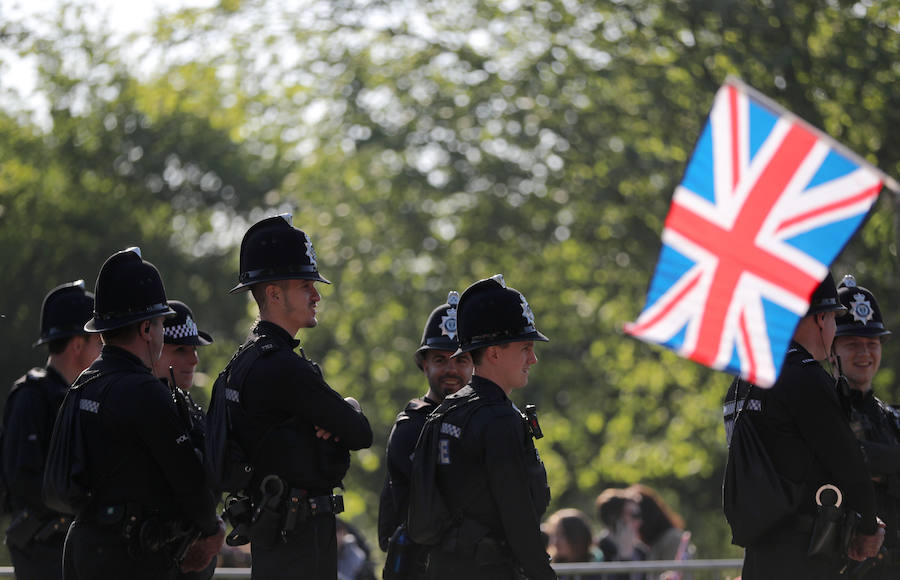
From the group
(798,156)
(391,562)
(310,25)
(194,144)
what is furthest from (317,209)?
(798,156)

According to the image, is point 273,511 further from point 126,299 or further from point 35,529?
point 35,529

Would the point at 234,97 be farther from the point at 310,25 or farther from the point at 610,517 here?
the point at 610,517

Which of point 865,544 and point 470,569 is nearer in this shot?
point 470,569

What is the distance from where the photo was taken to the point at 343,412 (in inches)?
241

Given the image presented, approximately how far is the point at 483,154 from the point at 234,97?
23.8 feet

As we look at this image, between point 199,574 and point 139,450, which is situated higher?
point 139,450

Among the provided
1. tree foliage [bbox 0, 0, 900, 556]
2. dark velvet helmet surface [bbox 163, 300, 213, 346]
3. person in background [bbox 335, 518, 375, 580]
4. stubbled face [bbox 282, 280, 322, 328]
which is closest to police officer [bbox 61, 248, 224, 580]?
stubbled face [bbox 282, 280, 322, 328]

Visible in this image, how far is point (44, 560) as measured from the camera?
24.6 ft

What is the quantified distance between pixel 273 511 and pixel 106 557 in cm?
80

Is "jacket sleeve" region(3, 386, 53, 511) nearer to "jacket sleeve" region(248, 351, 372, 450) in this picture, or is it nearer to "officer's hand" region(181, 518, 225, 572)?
"officer's hand" region(181, 518, 225, 572)

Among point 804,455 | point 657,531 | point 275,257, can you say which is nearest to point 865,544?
point 804,455

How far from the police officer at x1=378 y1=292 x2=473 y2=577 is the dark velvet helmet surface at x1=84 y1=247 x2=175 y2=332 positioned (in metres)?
1.61

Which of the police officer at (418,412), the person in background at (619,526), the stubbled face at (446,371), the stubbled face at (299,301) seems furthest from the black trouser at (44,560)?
the person in background at (619,526)

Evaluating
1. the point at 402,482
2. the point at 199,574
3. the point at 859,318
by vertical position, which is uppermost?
the point at 859,318
